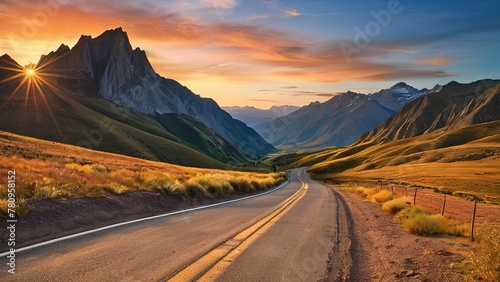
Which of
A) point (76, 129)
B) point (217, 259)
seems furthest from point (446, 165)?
point (76, 129)

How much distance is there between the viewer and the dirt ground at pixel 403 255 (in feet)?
26.0

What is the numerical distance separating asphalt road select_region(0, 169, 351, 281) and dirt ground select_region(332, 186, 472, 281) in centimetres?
50

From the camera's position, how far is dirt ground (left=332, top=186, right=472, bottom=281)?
26.0ft

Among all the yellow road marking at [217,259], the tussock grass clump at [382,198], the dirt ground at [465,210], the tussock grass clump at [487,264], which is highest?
the tussock grass clump at [487,264]

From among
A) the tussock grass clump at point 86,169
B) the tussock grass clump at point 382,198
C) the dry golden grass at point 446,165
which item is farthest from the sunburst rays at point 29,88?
the tussock grass clump at point 382,198

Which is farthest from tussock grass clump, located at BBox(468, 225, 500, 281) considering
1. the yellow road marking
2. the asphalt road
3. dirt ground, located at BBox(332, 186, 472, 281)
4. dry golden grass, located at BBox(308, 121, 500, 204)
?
dry golden grass, located at BBox(308, 121, 500, 204)

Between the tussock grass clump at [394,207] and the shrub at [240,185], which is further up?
the tussock grass clump at [394,207]

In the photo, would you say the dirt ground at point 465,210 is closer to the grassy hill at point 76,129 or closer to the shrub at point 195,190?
the shrub at point 195,190

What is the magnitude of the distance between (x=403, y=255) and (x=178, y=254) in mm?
5763

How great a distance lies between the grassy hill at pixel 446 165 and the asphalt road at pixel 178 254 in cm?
3896

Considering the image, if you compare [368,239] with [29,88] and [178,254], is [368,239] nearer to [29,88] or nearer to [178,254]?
[178,254]

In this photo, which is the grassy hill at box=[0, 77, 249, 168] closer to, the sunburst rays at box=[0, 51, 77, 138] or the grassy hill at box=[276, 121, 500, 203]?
the sunburst rays at box=[0, 51, 77, 138]

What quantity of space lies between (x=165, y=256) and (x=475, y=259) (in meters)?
6.49

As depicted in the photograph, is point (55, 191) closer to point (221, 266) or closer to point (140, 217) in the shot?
point (140, 217)
